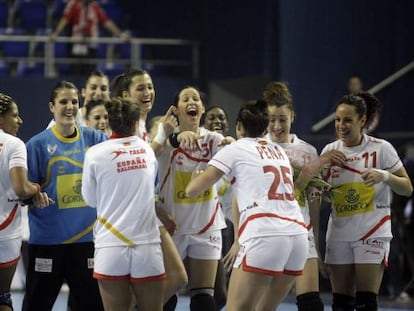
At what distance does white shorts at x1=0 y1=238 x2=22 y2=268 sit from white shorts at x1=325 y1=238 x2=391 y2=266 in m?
2.21

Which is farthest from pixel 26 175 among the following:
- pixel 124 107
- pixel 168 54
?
pixel 168 54

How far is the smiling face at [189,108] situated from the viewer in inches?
298

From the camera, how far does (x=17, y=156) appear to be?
22.5 feet

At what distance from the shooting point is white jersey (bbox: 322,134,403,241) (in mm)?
7559

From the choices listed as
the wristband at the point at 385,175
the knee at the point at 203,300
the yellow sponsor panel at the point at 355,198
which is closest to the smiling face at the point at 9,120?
the knee at the point at 203,300

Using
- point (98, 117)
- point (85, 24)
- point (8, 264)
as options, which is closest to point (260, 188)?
point (8, 264)

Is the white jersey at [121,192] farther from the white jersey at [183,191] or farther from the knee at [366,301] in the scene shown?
the knee at [366,301]

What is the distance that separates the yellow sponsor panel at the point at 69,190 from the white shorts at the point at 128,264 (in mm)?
739

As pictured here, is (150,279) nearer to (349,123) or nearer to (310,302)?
(310,302)

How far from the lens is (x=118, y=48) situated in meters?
16.7

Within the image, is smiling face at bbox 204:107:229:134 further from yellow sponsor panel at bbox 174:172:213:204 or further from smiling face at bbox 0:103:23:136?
smiling face at bbox 0:103:23:136

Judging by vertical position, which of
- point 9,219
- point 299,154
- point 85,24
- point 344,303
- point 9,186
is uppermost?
point 85,24

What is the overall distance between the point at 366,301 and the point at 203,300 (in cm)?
114

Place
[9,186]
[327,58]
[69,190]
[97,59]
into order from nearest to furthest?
[9,186]
[69,190]
[327,58]
[97,59]
